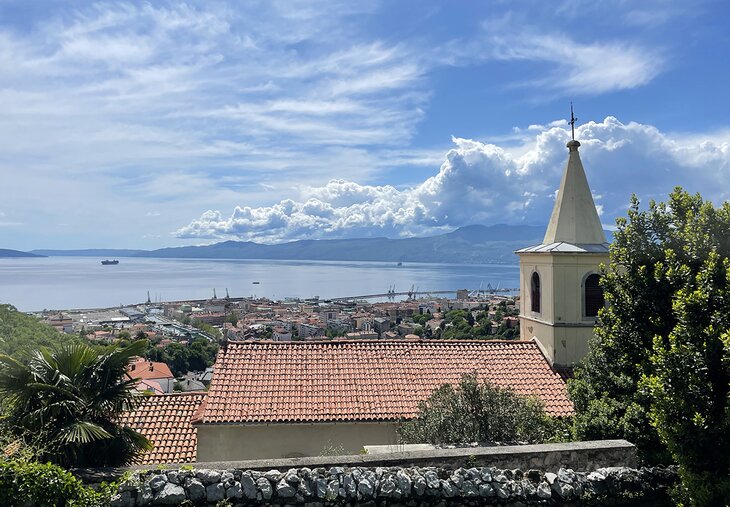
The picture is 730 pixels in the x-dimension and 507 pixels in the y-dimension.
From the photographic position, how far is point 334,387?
1216cm

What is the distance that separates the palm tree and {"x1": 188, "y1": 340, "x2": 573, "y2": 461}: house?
3.70m

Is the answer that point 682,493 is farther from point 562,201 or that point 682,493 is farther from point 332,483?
point 562,201

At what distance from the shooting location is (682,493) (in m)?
6.20

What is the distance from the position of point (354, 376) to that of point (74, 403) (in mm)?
6634

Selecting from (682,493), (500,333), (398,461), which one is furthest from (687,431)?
(500,333)

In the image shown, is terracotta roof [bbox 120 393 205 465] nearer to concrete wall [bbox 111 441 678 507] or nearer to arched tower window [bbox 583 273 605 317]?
concrete wall [bbox 111 441 678 507]

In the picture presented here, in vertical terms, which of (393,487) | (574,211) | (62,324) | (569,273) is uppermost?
(574,211)

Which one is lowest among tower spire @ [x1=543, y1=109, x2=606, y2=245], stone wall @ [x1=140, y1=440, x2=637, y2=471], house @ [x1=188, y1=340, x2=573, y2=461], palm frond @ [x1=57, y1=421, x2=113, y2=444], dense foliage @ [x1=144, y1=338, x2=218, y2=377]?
dense foliage @ [x1=144, y1=338, x2=218, y2=377]

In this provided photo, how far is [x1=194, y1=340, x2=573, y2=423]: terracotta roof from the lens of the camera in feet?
37.3

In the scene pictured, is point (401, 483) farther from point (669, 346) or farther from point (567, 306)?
point (567, 306)

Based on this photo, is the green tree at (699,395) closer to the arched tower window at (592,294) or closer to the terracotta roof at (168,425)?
the arched tower window at (592,294)

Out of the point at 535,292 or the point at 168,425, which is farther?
the point at 535,292

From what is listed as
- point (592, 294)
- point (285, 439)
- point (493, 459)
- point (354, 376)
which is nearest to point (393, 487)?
point (493, 459)

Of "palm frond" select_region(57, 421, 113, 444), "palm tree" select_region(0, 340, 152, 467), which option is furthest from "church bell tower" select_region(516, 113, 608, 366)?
"palm frond" select_region(57, 421, 113, 444)
